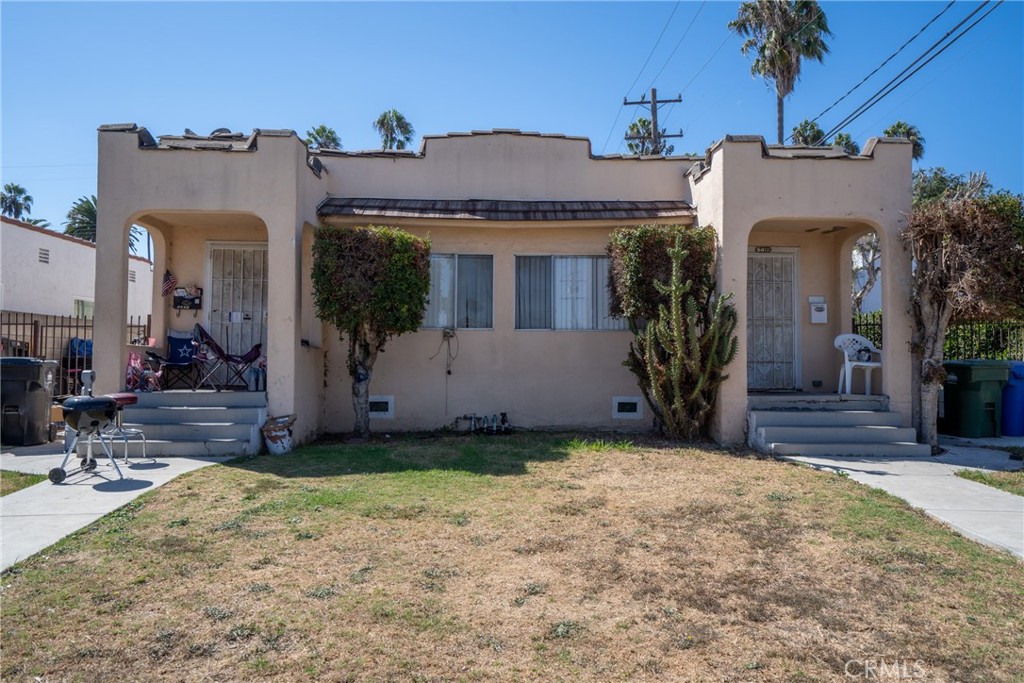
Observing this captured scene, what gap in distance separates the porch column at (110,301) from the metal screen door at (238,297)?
1.94m

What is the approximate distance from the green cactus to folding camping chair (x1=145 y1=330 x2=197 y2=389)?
731 centimetres

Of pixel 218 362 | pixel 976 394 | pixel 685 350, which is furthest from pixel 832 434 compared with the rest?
pixel 218 362

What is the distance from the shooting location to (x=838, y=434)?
902 centimetres

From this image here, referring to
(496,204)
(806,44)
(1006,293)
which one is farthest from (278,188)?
(806,44)

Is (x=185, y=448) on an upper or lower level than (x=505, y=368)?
lower

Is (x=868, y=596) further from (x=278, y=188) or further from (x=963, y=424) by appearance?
(x=278, y=188)

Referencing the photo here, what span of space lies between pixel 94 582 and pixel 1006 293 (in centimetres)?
1021

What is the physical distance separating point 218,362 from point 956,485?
1003 cm

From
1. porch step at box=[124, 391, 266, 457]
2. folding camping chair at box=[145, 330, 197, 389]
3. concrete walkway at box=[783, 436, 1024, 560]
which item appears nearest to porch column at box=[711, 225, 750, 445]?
concrete walkway at box=[783, 436, 1024, 560]

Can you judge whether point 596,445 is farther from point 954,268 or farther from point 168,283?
point 168,283

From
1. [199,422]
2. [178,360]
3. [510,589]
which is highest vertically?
[178,360]

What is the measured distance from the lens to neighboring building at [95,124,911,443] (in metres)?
9.59

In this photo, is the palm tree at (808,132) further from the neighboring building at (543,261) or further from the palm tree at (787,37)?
the neighboring building at (543,261)

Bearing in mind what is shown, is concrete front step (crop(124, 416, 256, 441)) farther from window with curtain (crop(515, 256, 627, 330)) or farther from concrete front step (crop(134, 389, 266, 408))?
window with curtain (crop(515, 256, 627, 330))
